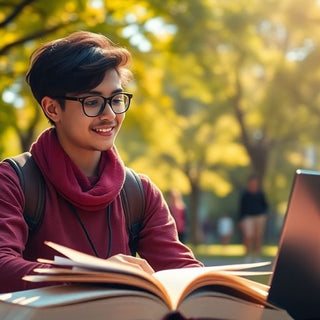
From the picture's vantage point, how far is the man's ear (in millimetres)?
2951

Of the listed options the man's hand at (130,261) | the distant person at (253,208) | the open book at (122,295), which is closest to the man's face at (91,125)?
the man's hand at (130,261)

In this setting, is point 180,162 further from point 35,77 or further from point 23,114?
point 35,77

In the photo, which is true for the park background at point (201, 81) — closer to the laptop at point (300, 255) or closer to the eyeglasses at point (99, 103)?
the eyeglasses at point (99, 103)

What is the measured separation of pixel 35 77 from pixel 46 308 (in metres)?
1.06

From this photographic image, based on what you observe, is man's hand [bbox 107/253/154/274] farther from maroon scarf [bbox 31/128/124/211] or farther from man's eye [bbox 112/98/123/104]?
man's eye [bbox 112/98/123/104]

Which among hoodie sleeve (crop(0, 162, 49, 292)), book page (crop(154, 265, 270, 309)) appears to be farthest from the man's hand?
hoodie sleeve (crop(0, 162, 49, 292))

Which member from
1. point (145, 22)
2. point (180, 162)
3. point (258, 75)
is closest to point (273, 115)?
point (258, 75)

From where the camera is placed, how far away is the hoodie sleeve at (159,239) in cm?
295

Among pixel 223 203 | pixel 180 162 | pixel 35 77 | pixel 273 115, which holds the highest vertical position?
pixel 35 77

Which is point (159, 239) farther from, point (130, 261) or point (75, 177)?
point (130, 261)

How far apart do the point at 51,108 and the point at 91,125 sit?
167 millimetres

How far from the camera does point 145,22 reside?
61.3ft

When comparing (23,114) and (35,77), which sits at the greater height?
(35,77)

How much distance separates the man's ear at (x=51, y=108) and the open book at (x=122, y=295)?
0.82 metres
